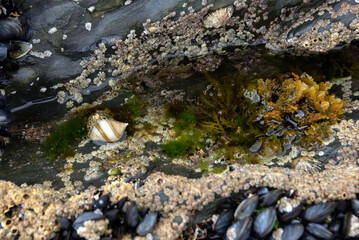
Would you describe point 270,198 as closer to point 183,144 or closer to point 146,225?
point 146,225

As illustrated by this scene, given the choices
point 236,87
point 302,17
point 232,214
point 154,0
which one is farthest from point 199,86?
point 232,214

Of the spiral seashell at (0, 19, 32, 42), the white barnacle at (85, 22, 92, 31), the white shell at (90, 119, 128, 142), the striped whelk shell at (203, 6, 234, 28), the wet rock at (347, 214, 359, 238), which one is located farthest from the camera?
the striped whelk shell at (203, 6, 234, 28)

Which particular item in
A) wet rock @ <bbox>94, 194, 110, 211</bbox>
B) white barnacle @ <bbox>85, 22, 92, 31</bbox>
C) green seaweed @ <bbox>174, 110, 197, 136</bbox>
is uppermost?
white barnacle @ <bbox>85, 22, 92, 31</bbox>

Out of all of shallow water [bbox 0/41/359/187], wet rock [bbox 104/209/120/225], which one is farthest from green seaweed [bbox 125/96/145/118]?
wet rock [bbox 104/209/120/225]

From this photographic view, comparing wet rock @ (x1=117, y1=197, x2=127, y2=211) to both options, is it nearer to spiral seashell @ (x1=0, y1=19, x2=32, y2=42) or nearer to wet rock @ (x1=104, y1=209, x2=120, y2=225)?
wet rock @ (x1=104, y1=209, x2=120, y2=225)

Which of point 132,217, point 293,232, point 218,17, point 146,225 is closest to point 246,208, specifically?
point 293,232

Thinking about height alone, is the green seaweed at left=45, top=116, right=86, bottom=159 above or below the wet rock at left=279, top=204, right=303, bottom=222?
above
